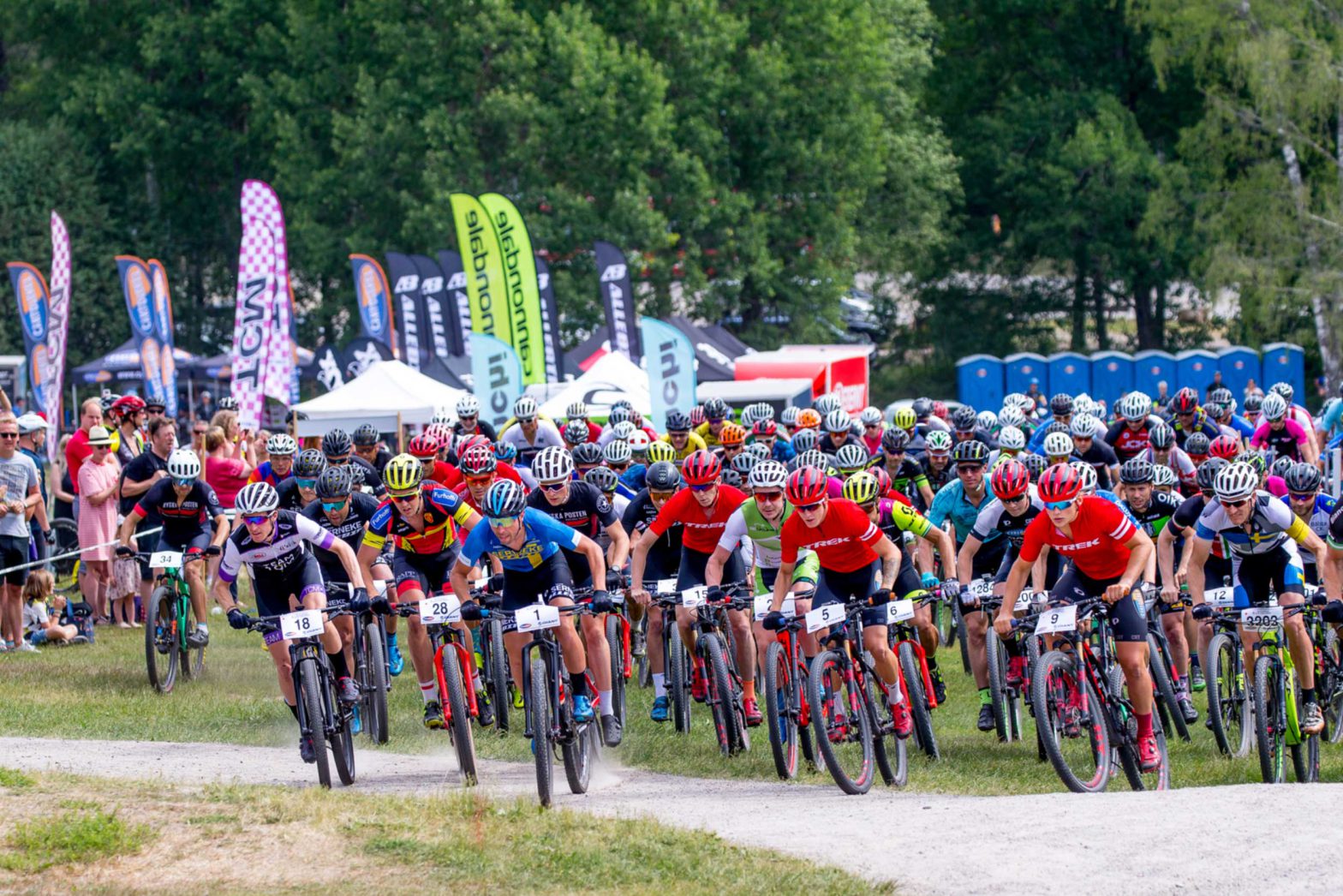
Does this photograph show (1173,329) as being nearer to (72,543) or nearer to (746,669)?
(72,543)

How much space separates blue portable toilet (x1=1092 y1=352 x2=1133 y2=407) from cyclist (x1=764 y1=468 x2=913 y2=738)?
3374 centimetres

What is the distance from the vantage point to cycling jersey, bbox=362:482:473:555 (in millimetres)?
12125

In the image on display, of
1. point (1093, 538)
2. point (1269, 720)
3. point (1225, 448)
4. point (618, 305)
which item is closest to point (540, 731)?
point (1093, 538)

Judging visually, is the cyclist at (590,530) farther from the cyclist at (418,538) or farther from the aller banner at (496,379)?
the aller banner at (496,379)

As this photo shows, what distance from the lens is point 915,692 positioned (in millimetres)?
11180

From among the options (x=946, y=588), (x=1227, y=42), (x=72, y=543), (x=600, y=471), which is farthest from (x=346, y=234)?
(x=946, y=588)

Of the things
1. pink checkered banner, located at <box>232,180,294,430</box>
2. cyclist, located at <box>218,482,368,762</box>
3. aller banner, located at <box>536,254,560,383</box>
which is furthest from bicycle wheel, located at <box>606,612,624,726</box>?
aller banner, located at <box>536,254,560,383</box>

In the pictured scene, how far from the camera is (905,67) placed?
51219 mm

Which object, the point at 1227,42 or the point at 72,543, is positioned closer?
the point at 72,543

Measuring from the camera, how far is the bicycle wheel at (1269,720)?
10.7 m

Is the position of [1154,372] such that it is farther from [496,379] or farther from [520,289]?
[496,379]

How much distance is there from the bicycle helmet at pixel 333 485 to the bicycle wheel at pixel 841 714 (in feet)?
11.5

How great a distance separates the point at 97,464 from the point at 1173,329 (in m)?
40.9

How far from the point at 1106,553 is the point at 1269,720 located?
1310 mm
